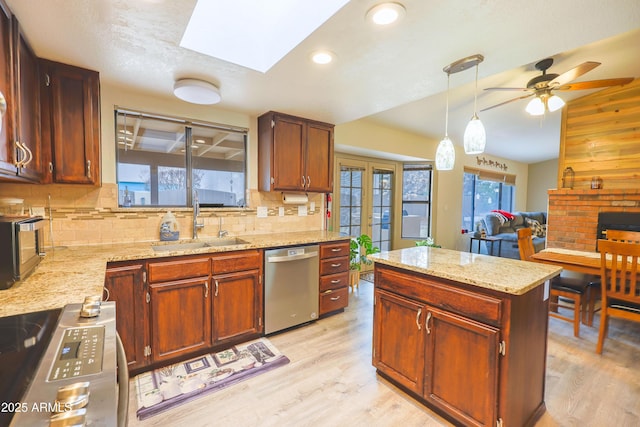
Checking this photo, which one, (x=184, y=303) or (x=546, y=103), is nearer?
(x=184, y=303)

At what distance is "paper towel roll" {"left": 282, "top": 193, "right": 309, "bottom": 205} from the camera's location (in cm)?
331

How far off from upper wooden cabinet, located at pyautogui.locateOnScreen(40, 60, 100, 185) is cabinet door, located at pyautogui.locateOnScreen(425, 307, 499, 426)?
264 cm

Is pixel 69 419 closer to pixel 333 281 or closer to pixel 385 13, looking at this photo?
pixel 385 13

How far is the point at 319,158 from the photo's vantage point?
333cm

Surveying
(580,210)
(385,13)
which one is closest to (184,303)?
(385,13)

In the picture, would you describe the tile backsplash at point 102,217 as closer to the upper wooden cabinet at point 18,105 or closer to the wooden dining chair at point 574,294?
the upper wooden cabinet at point 18,105

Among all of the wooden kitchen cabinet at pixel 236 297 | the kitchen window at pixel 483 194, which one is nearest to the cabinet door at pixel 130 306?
the wooden kitchen cabinet at pixel 236 297

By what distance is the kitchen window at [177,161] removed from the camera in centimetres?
256

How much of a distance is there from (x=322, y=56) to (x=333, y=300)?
2.34 m

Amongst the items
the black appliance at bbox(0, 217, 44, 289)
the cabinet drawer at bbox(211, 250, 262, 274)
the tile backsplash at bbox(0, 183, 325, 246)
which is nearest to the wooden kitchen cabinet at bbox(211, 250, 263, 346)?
the cabinet drawer at bbox(211, 250, 262, 274)

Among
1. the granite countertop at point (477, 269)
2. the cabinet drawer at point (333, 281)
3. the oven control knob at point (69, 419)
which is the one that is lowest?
the cabinet drawer at point (333, 281)

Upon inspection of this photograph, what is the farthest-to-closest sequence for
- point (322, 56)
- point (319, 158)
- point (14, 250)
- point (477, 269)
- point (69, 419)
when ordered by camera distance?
1. point (319, 158)
2. point (322, 56)
3. point (477, 269)
4. point (14, 250)
5. point (69, 419)

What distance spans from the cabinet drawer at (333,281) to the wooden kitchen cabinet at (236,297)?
701mm

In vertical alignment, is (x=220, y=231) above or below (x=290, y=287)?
above
